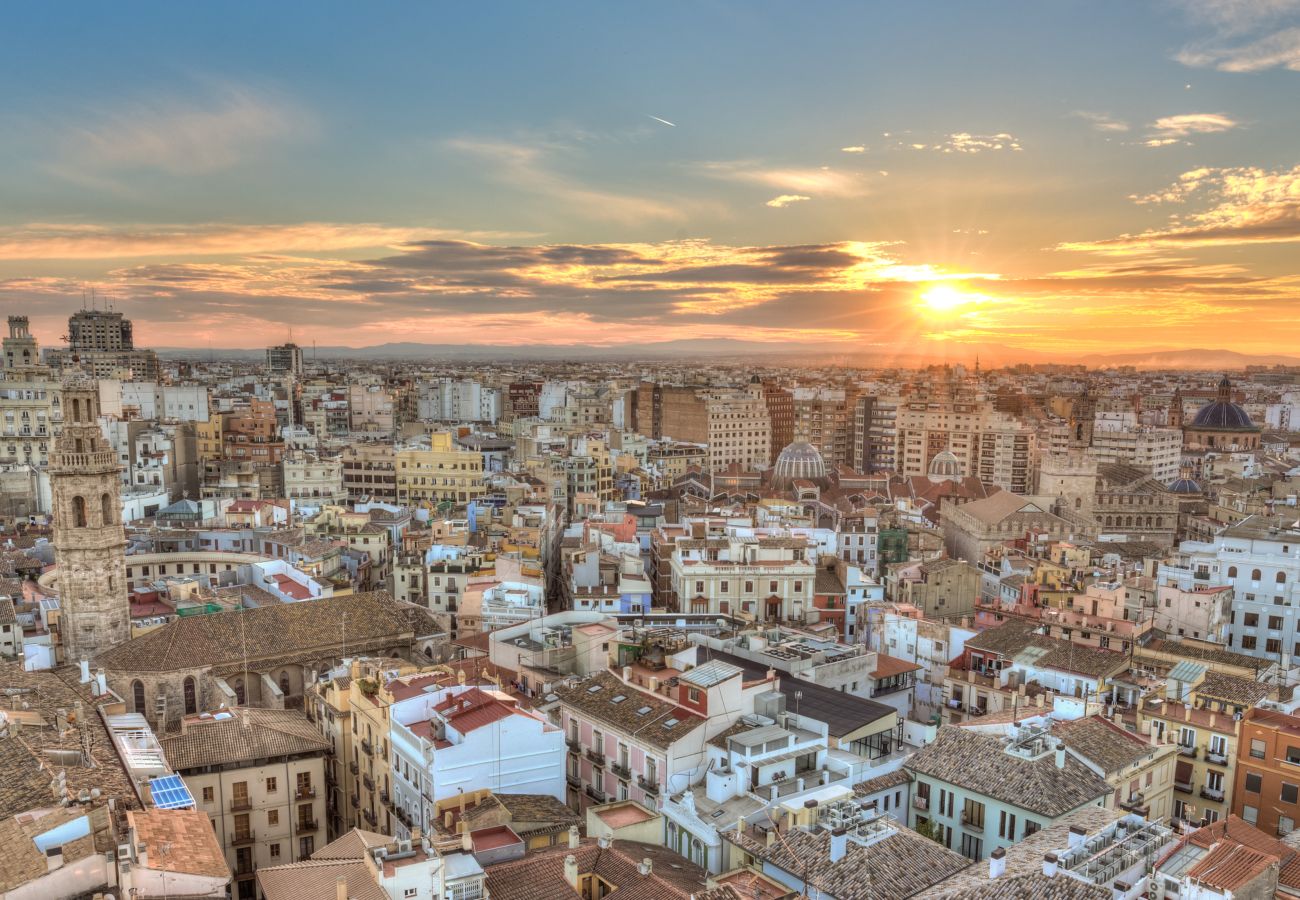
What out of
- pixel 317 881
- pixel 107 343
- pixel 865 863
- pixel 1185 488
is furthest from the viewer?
pixel 107 343

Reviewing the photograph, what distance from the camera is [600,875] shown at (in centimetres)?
2119

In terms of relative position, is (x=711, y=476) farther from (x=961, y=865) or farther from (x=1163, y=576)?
(x=961, y=865)

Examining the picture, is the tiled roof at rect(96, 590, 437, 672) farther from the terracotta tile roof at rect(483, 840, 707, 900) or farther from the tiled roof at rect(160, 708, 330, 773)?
the terracotta tile roof at rect(483, 840, 707, 900)

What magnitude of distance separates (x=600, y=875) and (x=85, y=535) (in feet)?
85.8

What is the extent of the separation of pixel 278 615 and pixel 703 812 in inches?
814

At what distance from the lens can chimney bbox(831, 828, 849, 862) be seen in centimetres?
2156

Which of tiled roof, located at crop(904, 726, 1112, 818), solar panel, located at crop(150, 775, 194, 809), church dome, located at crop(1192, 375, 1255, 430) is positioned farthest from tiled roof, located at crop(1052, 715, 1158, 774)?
church dome, located at crop(1192, 375, 1255, 430)

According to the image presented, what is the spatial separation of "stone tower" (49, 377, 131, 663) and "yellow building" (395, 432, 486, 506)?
1662 inches

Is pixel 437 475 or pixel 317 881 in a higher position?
pixel 437 475

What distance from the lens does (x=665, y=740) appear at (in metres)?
26.5

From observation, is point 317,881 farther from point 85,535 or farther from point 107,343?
point 107,343

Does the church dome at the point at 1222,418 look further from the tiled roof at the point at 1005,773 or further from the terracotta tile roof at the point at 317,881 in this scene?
the terracotta tile roof at the point at 317,881

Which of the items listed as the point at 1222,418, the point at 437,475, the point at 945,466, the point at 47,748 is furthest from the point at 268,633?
the point at 1222,418

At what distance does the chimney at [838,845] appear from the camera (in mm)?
21562
